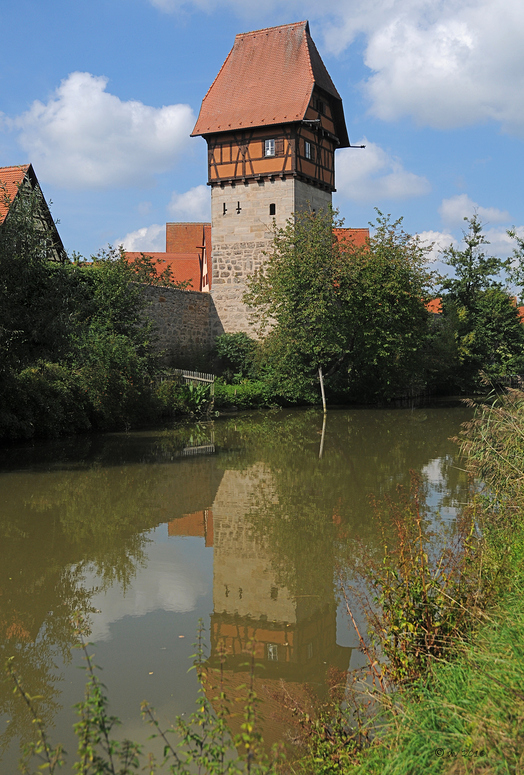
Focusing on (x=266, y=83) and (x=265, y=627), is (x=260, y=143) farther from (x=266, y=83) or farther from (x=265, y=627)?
(x=265, y=627)

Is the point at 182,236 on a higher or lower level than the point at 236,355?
higher

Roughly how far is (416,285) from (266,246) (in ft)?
22.0

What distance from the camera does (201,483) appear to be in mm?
11562

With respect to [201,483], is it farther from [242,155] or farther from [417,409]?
[242,155]

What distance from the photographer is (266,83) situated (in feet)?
94.8

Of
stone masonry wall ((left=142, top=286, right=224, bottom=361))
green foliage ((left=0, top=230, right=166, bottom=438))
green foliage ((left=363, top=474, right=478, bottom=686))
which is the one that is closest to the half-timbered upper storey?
stone masonry wall ((left=142, top=286, right=224, bottom=361))

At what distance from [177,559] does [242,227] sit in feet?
76.6

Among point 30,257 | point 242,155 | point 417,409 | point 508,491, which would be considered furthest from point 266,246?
point 508,491

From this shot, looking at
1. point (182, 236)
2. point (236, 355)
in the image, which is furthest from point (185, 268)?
point (236, 355)

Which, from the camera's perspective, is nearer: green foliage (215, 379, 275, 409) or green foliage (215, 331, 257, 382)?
green foliage (215, 379, 275, 409)

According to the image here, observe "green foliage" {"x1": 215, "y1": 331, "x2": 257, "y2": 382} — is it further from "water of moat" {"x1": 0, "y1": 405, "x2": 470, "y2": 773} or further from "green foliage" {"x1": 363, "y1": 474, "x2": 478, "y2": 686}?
"green foliage" {"x1": 363, "y1": 474, "x2": 478, "y2": 686}

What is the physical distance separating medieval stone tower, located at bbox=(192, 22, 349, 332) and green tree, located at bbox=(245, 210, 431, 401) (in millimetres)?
2357

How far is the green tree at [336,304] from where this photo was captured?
2377 centimetres

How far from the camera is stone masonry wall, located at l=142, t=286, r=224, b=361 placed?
2645cm
